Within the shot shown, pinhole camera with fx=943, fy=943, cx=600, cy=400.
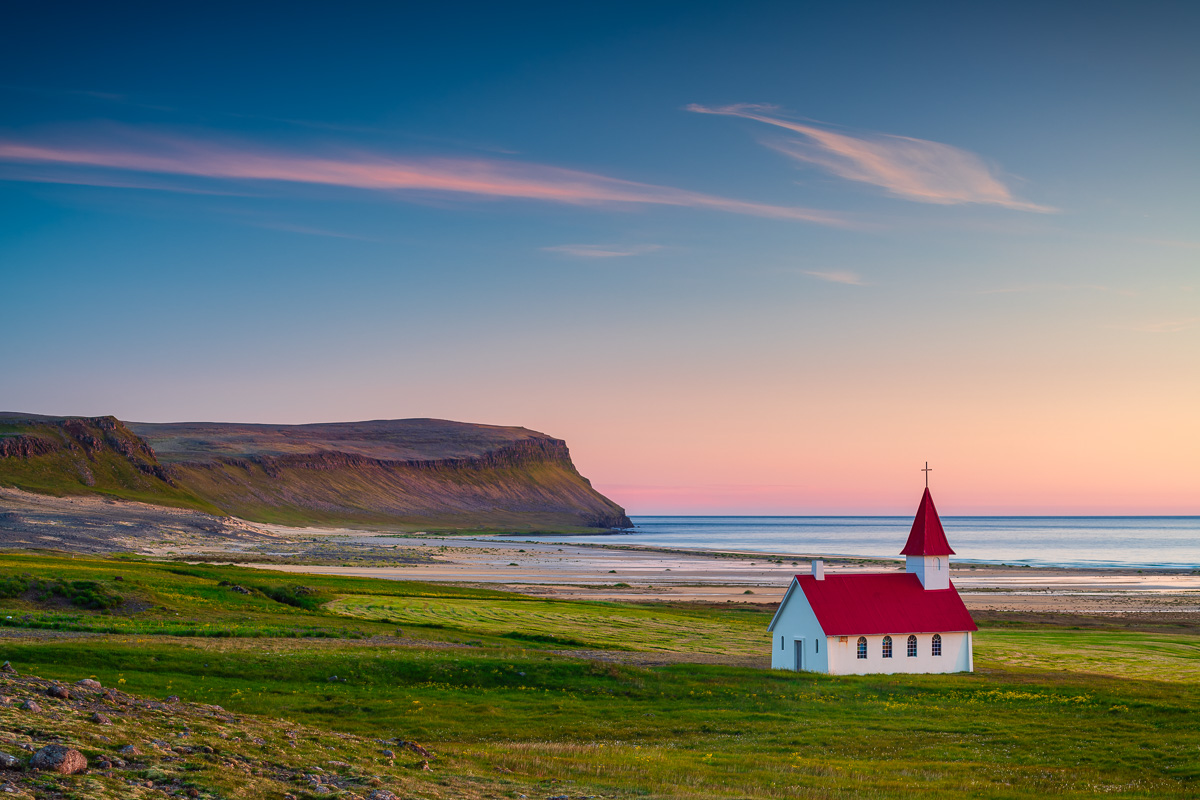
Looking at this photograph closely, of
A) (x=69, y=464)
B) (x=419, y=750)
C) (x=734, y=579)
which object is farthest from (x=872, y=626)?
(x=69, y=464)

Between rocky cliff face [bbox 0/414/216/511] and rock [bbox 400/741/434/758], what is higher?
rocky cliff face [bbox 0/414/216/511]

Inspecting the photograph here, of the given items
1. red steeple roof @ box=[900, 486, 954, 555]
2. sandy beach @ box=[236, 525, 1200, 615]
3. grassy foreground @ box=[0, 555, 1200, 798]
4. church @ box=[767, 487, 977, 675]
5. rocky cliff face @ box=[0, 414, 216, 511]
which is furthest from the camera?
rocky cliff face @ box=[0, 414, 216, 511]

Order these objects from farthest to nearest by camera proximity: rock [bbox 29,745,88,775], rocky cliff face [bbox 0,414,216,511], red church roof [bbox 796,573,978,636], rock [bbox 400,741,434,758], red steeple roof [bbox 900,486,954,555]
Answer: rocky cliff face [bbox 0,414,216,511], red steeple roof [bbox 900,486,954,555], red church roof [bbox 796,573,978,636], rock [bbox 400,741,434,758], rock [bbox 29,745,88,775]

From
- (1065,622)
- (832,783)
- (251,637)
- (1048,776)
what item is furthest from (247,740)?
(1065,622)

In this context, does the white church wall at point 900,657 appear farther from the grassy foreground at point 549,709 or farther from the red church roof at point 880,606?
the grassy foreground at point 549,709

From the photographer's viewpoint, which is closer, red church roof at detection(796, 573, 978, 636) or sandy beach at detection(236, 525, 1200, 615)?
red church roof at detection(796, 573, 978, 636)

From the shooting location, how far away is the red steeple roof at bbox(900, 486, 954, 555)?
46125mm

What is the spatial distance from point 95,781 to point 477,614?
4936 centimetres

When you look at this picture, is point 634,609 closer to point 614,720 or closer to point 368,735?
point 614,720

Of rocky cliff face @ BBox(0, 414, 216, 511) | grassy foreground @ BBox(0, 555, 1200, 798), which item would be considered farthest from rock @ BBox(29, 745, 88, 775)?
rocky cliff face @ BBox(0, 414, 216, 511)

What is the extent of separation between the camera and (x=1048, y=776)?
2233 cm

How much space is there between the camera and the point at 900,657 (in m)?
43.1

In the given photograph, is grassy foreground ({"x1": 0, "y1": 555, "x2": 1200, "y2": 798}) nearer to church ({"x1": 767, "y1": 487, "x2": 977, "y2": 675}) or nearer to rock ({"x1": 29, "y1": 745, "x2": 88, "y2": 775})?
rock ({"x1": 29, "y1": 745, "x2": 88, "y2": 775})

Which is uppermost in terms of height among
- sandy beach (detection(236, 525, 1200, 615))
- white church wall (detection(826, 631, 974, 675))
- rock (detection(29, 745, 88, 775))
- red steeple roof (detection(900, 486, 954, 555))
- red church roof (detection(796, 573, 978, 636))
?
red steeple roof (detection(900, 486, 954, 555))
